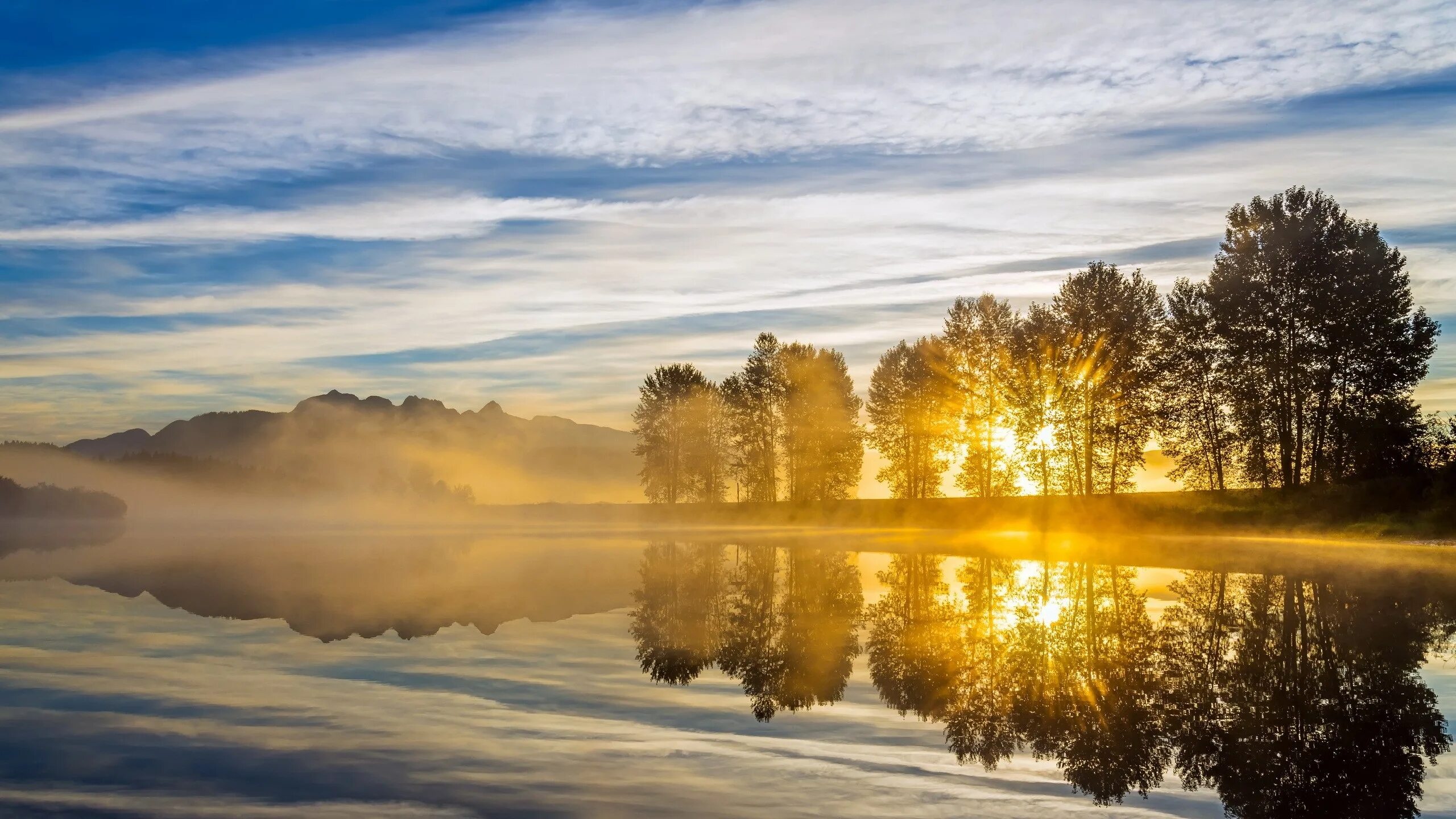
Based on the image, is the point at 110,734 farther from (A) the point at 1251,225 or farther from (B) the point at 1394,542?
(A) the point at 1251,225

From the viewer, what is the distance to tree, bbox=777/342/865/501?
86500mm

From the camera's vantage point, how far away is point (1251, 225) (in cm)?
5434

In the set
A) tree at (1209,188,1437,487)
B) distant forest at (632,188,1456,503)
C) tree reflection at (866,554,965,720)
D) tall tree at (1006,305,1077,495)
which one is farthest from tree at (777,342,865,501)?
tree reflection at (866,554,965,720)

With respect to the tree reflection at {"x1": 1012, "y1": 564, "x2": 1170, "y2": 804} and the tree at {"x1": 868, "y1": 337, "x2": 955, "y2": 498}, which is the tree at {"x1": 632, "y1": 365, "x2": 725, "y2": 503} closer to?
the tree at {"x1": 868, "y1": 337, "x2": 955, "y2": 498}

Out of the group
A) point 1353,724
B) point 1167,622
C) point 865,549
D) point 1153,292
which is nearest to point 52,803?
point 1353,724

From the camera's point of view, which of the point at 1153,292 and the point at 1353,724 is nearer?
the point at 1353,724

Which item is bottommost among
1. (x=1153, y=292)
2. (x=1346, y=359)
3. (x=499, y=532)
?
(x=499, y=532)

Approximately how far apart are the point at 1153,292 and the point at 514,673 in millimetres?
55934

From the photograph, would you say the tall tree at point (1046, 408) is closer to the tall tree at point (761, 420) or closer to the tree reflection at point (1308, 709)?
the tall tree at point (761, 420)

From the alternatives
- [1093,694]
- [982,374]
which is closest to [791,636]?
[1093,694]

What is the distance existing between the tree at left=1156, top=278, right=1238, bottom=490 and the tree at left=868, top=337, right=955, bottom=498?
16.2m

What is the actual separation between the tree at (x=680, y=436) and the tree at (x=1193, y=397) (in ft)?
142

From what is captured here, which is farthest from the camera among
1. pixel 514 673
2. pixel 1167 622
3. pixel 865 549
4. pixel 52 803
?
pixel 865 549

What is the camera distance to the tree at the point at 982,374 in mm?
70562
